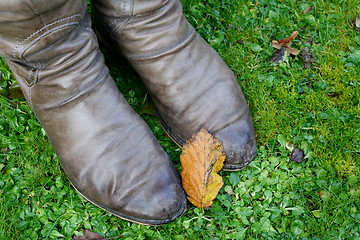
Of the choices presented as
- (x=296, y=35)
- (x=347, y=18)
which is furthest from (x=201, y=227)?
(x=347, y=18)

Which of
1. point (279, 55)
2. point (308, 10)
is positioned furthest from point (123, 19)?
point (308, 10)

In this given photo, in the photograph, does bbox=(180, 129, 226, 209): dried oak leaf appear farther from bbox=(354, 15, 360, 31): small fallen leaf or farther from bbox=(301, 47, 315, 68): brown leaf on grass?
bbox=(354, 15, 360, 31): small fallen leaf

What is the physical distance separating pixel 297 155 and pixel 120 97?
0.91 meters

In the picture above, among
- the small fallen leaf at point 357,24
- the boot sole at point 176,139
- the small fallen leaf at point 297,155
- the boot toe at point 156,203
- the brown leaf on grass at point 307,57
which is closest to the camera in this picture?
the boot toe at point 156,203

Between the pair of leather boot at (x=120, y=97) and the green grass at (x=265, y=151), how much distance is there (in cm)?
13

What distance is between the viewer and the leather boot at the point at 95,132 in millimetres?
1557

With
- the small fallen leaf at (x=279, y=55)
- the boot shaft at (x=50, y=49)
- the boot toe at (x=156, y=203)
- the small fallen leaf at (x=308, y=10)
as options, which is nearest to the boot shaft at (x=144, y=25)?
the boot shaft at (x=50, y=49)

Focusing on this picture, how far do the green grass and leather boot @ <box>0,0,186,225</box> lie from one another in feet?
0.54

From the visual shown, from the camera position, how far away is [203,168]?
5.70ft

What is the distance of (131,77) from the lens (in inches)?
87.8

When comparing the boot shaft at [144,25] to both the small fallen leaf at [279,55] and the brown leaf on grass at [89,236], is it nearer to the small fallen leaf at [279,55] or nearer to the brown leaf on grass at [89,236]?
the small fallen leaf at [279,55]

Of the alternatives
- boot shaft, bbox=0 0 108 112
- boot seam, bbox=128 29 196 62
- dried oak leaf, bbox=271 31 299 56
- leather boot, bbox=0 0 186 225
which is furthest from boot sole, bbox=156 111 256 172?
dried oak leaf, bbox=271 31 299 56

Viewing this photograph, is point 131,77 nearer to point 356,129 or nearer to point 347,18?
point 356,129

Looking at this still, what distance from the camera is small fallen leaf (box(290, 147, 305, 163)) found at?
194 cm
